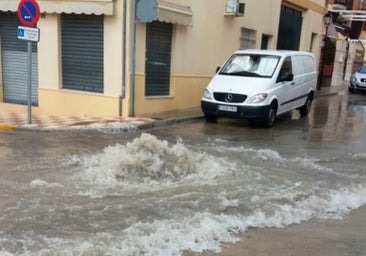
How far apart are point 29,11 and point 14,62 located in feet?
12.7

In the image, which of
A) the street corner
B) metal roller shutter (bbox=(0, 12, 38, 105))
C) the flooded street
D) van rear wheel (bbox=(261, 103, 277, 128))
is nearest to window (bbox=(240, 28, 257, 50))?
van rear wheel (bbox=(261, 103, 277, 128))

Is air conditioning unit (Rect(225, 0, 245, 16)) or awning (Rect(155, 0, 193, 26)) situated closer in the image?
awning (Rect(155, 0, 193, 26))

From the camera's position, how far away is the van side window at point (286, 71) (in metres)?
12.1

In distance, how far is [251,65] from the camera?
40.6ft

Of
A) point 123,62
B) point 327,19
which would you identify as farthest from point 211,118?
point 327,19

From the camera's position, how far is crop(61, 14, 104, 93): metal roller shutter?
12148 mm

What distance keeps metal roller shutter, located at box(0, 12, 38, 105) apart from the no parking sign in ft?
10.0

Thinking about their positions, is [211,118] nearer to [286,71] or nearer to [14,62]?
[286,71]

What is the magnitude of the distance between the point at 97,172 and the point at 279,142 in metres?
4.63

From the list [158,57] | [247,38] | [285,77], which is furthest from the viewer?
[247,38]

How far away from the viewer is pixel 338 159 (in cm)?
838

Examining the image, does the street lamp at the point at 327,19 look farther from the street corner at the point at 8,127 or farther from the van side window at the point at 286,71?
the street corner at the point at 8,127

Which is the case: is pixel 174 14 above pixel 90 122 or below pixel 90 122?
above

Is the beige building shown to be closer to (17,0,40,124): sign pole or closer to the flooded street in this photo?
(17,0,40,124): sign pole
